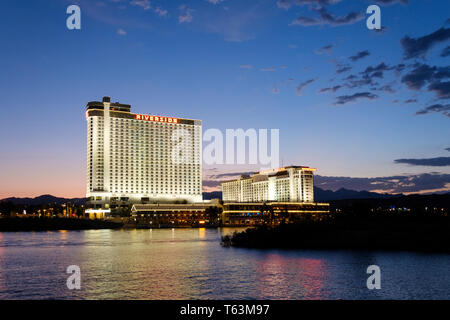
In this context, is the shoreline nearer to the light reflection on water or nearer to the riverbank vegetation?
the riverbank vegetation

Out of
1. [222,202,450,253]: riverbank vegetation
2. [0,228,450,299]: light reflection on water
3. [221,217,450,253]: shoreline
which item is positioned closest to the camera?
[0,228,450,299]: light reflection on water

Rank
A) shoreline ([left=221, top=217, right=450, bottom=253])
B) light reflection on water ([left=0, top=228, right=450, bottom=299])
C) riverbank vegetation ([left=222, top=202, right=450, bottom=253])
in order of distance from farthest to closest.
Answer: riverbank vegetation ([left=222, top=202, right=450, bottom=253]) → shoreline ([left=221, top=217, right=450, bottom=253]) → light reflection on water ([left=0, top=228, right=450, bottom=299])

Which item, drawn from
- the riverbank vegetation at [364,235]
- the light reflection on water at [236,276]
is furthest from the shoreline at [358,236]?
the light reflection on water at [236,276]

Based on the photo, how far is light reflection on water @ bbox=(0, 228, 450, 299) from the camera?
36.0 meters

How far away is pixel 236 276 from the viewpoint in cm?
4578

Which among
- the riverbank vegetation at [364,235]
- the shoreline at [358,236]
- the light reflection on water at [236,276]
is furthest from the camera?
the riverbank vegetation at [364,235]

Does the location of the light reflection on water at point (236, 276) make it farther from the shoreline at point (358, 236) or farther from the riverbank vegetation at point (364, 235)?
the riverbank vegetation at point (364, 235)

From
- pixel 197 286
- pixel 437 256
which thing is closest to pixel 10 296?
pixel 197 286

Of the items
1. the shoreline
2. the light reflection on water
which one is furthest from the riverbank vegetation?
the light reflection on water

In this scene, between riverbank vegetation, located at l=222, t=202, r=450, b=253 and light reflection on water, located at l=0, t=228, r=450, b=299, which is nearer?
light reflection on water, located at l=0, t=228, r=450, b=299

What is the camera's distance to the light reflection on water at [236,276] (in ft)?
118
